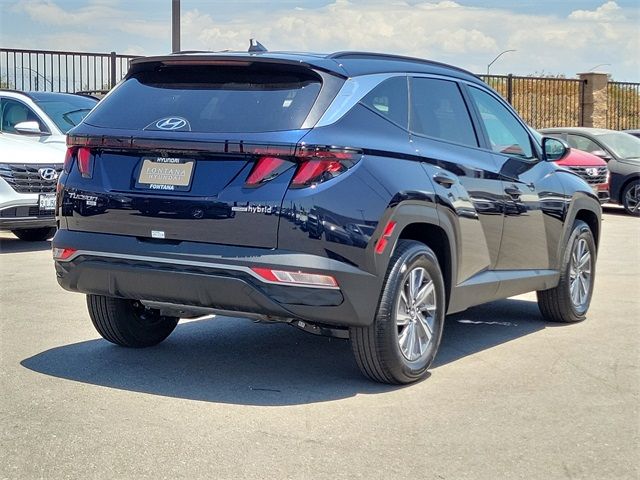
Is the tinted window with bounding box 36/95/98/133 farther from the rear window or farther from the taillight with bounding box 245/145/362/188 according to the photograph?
the taillight with bounding box 245/145/362/188

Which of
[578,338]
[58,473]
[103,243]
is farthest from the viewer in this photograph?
Result: [578,338]

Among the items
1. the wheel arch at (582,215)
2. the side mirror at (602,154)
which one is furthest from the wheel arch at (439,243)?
the side mirror at (602,154)

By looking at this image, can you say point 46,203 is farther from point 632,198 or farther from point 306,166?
point 632,198

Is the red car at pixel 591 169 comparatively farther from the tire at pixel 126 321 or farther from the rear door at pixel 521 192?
the tire at pixel 126 321

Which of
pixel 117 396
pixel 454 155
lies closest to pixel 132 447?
pixel 117 396

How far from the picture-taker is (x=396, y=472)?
4316 millimetres

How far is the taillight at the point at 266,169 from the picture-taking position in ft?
17.1

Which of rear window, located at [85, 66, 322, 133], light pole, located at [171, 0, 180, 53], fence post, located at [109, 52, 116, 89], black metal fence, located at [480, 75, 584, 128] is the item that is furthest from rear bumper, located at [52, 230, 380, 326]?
black metal fence, located at [480, 75, 584, 128]

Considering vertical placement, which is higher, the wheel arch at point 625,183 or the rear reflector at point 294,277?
the rear reflector at point 294,277

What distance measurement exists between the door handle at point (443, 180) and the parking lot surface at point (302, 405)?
110cm

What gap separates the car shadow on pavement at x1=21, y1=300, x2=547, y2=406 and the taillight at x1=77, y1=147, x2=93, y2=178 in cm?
113

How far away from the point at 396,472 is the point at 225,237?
5.18ft

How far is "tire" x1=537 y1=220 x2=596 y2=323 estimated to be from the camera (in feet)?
25.5

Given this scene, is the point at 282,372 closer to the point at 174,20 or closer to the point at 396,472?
the point at 396,472
